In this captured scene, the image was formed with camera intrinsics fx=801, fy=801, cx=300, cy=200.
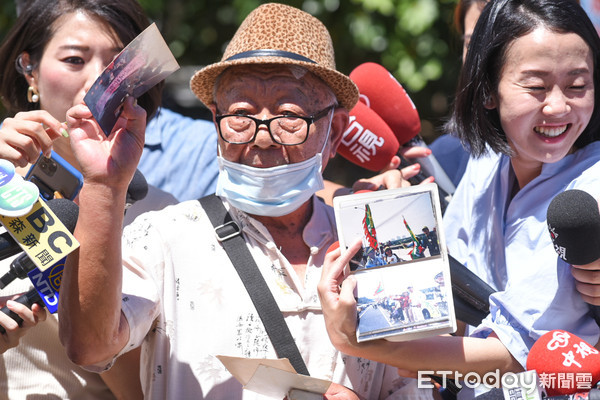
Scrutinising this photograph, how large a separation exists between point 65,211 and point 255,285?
72cm

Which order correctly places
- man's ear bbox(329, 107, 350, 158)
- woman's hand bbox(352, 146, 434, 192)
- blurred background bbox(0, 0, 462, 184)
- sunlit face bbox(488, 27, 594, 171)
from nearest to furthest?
sunlit face bbox(488, 27, 594, 171), man's ear bbox(329, 107, 350, 158), woman's hand bbox(352, 146, 434, 192), blurred background bbox(0, 0, 462, 184)

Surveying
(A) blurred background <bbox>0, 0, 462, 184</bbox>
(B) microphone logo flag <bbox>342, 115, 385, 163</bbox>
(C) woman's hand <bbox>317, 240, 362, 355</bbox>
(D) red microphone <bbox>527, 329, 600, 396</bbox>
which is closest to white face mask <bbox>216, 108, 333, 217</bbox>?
(C) woman's hand <bbox>317, 240, 362, 355</bbox>

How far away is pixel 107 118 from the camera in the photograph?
2.39 m

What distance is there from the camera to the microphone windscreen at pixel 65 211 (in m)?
2.58

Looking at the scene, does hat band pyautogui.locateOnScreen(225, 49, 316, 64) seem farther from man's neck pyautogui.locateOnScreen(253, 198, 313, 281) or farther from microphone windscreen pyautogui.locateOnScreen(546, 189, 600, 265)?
microphone windscreen pyautogui.locateOnScreen(546, 189, 600, 265)

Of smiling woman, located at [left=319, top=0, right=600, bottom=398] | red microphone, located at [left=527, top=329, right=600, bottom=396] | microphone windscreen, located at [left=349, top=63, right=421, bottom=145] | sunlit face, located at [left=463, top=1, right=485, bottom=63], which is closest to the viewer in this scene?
red microphone, located at [left=527, top=329, right=600, bottom=396]

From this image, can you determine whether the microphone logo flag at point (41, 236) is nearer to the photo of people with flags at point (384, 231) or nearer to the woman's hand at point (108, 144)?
the woman's hand at point (108, 144)

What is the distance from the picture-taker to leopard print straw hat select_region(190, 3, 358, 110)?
3.01 meters

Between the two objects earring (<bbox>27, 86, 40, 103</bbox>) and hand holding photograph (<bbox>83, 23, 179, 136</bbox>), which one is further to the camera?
earring (<bbox>27, 86, 40, 103</bbox>)

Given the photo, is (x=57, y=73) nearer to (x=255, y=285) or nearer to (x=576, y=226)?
(x=255, y=285)

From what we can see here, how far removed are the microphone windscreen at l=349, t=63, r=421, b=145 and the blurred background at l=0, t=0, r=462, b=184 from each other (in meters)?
1.65

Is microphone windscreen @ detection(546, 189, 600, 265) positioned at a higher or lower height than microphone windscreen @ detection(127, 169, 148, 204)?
lower

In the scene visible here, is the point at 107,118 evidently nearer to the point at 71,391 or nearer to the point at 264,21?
the point at 264,21

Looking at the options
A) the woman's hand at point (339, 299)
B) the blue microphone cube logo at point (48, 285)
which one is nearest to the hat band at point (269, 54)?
the woman's hand at point (339, 299)
